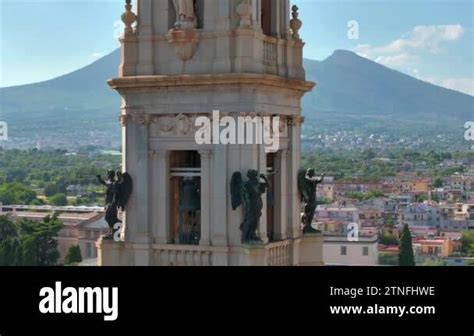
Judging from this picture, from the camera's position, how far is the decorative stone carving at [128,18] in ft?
88.2

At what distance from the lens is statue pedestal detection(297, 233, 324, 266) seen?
28625 mm

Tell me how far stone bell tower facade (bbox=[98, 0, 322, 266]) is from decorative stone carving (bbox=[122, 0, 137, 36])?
1.2 inches

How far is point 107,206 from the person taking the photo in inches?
1063

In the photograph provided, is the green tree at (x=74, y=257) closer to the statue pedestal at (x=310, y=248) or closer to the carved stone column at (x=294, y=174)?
the statue pedestal at (x=310, y=248)

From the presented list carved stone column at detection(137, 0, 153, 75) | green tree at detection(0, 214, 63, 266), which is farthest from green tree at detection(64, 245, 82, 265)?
carved stone column at detection(137, 0, 153, 75)

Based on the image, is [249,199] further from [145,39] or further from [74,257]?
[74,257]

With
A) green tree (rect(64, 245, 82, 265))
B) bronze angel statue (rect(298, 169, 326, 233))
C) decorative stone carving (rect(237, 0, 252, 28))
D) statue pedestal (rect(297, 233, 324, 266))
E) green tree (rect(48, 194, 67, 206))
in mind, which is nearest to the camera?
decorative stone carving (rect(237, 0, 252, 28))

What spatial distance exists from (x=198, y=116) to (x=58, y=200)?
3297 inches

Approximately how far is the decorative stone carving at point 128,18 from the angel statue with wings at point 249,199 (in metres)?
4.77

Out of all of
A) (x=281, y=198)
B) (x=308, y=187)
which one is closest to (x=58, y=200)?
(x=308, y=187)

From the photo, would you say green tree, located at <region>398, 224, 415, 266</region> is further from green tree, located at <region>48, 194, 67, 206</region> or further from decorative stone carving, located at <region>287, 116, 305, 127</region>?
decorative stone carving, located at <region>287, 116, 305, 127</region>

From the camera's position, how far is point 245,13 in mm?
25484

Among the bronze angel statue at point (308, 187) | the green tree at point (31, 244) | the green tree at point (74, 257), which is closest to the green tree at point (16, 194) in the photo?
the green tree at point (31, 244)

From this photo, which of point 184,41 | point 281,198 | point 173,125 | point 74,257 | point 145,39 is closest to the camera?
point 184,41
